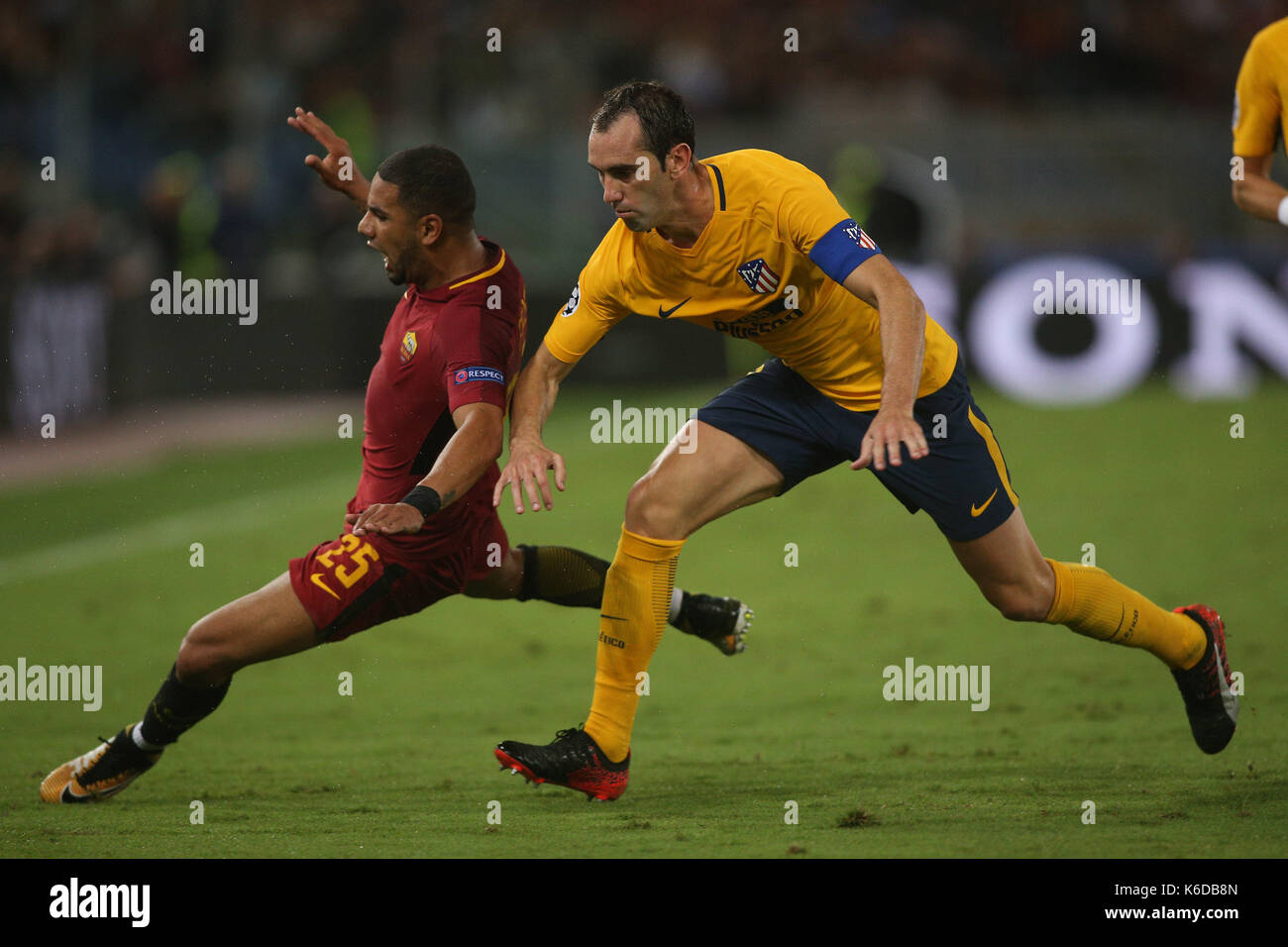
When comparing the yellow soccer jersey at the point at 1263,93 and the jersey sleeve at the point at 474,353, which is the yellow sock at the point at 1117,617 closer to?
the yellow soccer jersey at the point at 1263,93

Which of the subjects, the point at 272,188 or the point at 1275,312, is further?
the point at 272,188

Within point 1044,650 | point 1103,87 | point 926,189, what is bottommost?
point 1044,650

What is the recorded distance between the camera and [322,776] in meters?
5.62

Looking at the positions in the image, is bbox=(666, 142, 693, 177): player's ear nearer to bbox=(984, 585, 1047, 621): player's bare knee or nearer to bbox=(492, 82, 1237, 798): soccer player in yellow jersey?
bbox=(492, 82, 1237, 798): soccer player in yellow jersey

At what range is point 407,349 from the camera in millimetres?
5133

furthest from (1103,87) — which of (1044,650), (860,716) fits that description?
(860,716)

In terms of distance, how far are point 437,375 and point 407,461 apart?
1.07 ft

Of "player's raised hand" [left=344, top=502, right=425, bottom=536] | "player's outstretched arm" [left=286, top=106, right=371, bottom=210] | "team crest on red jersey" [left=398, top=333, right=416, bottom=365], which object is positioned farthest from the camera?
"player's outstretched arm" [left=286, top=106, right=371, bottom=210]

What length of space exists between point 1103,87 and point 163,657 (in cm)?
1660

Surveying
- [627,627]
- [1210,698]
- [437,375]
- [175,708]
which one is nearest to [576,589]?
[627,627]

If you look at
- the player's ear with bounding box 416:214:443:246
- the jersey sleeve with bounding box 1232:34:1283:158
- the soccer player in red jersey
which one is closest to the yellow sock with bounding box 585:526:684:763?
the soccer player in red jersey

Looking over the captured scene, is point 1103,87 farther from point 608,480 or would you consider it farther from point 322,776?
point 322,776

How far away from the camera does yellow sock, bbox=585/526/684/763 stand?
5.25 meters

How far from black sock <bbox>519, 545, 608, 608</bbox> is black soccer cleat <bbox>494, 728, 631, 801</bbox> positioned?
796 millimetres
